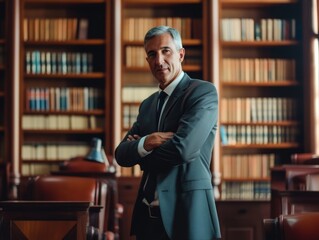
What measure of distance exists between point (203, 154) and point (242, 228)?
3477 millimetres

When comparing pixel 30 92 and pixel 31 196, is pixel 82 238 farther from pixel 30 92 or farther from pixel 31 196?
pixel 30 92

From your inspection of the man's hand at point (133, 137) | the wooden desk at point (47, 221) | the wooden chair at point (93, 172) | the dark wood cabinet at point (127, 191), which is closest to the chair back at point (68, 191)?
the wooden chair at point (93, 172)

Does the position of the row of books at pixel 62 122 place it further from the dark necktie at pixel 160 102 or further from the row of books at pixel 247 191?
the dark necktie at pixel 160 102

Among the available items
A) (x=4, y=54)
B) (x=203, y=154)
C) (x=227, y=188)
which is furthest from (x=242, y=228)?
(x=203, y=154)

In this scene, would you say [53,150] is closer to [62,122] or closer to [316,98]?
[62,122]

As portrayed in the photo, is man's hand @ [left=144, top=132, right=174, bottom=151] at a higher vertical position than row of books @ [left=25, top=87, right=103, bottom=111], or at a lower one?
lower

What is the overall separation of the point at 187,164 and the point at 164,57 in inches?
15.3

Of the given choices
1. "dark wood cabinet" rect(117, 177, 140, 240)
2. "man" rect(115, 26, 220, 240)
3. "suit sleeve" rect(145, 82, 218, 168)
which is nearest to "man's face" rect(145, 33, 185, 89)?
"man" rect(115, 26, 220, 240)

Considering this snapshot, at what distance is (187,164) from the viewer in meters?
2.23

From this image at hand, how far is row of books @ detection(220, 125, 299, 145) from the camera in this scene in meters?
6.72

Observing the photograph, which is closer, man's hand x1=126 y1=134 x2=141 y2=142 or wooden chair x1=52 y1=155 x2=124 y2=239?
man's hand x1=126 y1=134 x2=141 y2=142

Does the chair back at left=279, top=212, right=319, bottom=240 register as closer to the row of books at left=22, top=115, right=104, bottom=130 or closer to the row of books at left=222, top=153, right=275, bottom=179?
the row of books at left=222, top=153, right=275, bottom=179

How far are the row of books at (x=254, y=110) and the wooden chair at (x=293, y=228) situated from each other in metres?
4.54

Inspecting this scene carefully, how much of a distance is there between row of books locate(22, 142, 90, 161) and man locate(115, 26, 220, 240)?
4.38 meters
